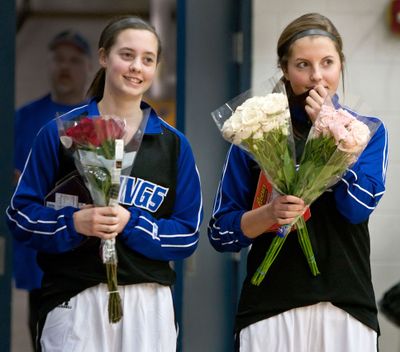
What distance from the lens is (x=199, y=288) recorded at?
5.02 m

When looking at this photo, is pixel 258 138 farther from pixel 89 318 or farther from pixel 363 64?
pixel 363 64

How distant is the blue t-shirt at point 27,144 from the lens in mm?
5258

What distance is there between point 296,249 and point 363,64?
170 centimetres


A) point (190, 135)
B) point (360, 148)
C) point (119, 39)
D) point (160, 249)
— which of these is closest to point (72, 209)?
point (160, 249)

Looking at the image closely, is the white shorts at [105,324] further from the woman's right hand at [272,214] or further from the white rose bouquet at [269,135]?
the white rose bouquet at [269,135]

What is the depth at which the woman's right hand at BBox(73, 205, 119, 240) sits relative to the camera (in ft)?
10.3

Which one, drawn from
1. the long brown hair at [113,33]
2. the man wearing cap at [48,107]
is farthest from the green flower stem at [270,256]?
the man wearing cap at [48,107]

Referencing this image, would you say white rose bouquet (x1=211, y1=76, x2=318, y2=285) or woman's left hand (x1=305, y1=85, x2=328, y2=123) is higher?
woman's left hand (x1=305, y1=85, x2=328, y2=123)

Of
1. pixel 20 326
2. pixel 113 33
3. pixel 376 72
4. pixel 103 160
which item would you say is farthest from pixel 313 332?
pixel 20 326

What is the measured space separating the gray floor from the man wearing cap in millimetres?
2052

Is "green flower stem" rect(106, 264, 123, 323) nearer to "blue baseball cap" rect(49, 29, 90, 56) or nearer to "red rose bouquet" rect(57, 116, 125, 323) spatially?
"red rose bouquet" rect(57, 116, 125, 323)

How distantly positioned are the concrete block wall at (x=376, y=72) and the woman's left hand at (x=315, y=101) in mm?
1500

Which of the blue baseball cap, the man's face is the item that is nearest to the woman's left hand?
the man's face

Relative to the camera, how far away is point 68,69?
5.59 meters
